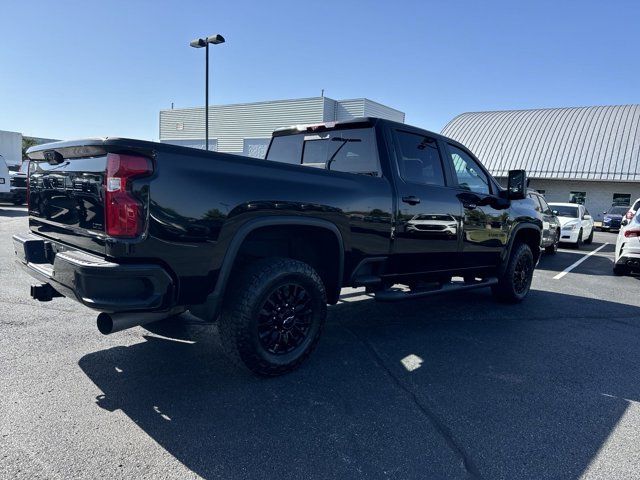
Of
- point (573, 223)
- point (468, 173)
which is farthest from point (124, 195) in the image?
point (573, 223)

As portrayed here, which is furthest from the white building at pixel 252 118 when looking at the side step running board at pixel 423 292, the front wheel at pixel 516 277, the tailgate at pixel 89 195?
the tailgate at pixel 89 195

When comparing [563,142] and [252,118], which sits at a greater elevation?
[252,118]

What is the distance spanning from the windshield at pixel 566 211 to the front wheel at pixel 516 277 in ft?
32.6

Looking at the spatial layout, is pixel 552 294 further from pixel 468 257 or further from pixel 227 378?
pixel 227 378

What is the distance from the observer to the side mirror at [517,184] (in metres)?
5.27

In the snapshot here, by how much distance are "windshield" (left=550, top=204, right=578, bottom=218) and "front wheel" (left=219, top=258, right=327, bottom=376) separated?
45.3ft

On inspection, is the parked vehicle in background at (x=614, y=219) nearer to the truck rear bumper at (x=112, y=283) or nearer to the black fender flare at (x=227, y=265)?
the black fender flare at (x=227, y=265)

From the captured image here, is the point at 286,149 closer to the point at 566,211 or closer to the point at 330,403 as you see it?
the point at 330,403

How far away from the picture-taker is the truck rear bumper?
261 centimetres

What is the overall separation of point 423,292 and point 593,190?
32.7 metres

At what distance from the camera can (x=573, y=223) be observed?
1420cm

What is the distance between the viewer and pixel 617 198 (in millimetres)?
31000

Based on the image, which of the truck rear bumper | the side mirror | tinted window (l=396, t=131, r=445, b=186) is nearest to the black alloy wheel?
the truck rear bumper

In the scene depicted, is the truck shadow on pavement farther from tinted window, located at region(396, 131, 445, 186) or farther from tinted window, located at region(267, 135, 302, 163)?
tinted window, located at region(267, 135, 302, 163)
